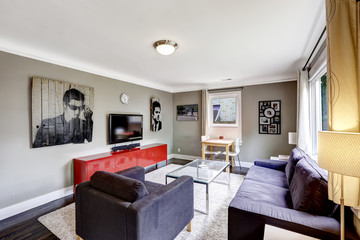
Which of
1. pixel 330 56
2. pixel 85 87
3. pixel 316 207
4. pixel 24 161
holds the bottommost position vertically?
pixel 316 207

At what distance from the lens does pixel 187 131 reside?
5695 mm

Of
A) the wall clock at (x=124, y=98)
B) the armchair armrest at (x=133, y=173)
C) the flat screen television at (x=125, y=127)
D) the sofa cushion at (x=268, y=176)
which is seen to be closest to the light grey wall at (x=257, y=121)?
the sofa cushion at (x=268, y=176)

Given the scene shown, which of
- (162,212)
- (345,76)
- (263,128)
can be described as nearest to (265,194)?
(162,212)

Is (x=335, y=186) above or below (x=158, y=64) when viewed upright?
below

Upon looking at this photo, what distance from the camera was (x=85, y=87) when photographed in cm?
327

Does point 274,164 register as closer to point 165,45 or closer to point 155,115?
point 165,45

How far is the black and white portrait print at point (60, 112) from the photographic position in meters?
2.60

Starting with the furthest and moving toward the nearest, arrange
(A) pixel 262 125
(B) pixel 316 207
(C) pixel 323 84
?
(A) pixel 262 125
(C) pixel 323 84
(B) pixel 316 207

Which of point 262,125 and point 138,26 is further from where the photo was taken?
point 262,125

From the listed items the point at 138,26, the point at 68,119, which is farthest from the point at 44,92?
the point at 138,26

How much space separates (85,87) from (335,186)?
3.82 m

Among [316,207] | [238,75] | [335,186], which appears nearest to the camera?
[335,186]

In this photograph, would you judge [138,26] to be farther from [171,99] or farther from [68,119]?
[171,99]

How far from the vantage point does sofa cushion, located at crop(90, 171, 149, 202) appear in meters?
1.43
